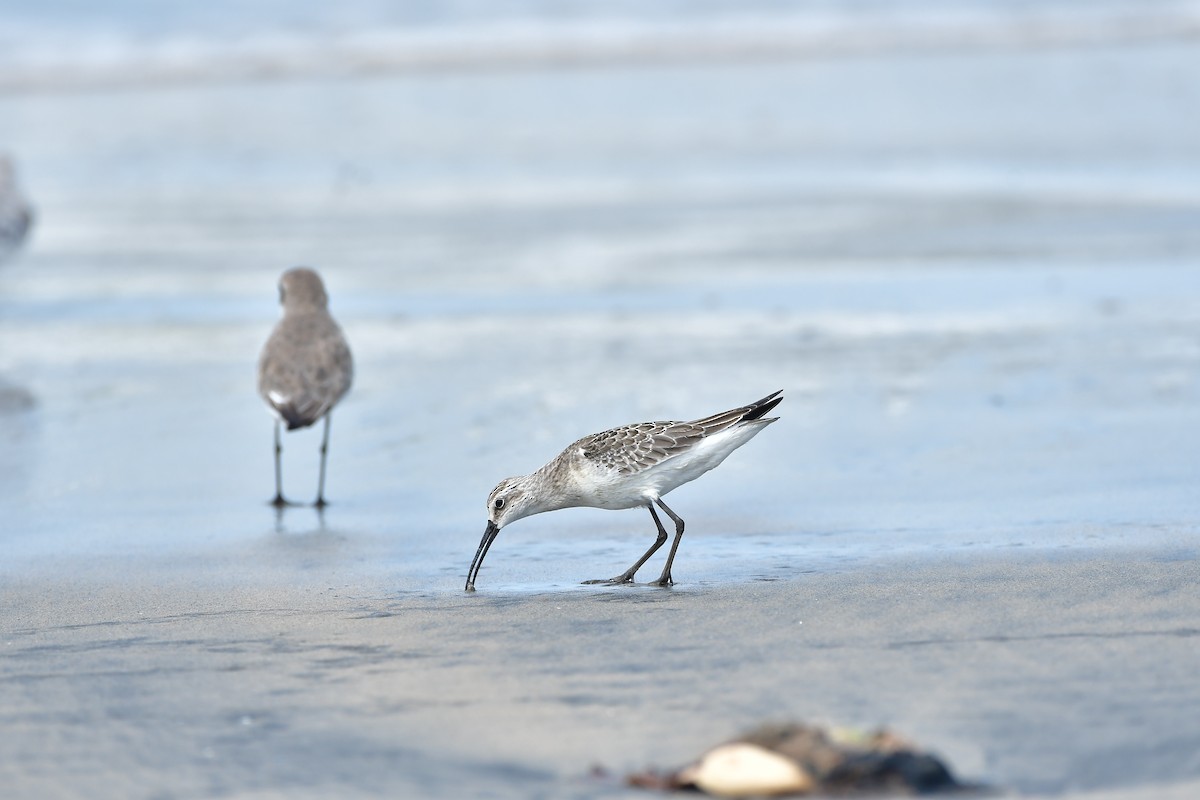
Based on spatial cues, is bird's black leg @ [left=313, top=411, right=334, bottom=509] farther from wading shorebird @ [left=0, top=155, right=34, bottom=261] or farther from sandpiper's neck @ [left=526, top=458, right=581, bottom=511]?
wading shorebird @ [left=0, top=155, right=34, bottom=261]

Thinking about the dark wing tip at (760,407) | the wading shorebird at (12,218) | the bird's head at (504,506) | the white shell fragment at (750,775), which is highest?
the wading shorebird at (12,218)

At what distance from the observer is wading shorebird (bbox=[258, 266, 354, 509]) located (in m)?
8.60

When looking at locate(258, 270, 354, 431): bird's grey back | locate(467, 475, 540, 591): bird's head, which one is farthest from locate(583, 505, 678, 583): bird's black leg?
locate(258, 270, 354, 431): bird's grey back

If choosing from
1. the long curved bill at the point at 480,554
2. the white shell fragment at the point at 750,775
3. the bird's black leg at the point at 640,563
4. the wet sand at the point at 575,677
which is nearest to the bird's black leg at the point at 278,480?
the wet sand at the point at 575,677

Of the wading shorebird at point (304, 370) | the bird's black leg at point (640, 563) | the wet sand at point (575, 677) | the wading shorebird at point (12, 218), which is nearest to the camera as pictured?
the wet sand at point (575, 677)

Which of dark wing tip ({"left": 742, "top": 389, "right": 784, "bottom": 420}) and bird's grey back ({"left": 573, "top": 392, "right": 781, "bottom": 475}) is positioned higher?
dark wing tip ({"left": 742, "top": 389, "right": 784, "bottom": 420})

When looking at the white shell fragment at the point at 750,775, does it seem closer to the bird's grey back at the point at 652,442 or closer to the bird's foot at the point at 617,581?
the bird's foot at the point at 617,581

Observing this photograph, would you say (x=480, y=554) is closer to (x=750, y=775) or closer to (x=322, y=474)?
(x=322, y=474)

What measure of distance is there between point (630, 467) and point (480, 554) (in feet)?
2.09

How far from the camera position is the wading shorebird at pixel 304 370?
8.60 metres

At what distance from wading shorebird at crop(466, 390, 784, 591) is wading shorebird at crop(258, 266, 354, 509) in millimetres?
1763

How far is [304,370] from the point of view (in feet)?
28.9

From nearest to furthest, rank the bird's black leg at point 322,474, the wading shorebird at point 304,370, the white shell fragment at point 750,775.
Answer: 1. the white shell fragment at point 750,775
2. the bird's black leg at point 322,474
3. the wading shorebird at point 304,370

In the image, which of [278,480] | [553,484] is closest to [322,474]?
[278,480]
